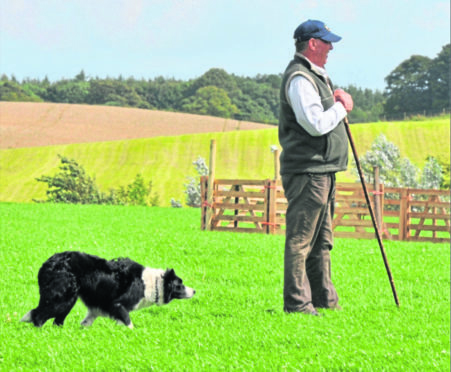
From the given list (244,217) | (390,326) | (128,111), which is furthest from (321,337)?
(128,111)

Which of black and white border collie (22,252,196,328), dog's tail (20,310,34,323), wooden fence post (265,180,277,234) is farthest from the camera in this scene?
wooden fence post (265,180,277,234)

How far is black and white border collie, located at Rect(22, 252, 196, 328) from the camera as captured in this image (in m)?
4.38

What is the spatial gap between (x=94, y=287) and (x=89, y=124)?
4833 centimetres

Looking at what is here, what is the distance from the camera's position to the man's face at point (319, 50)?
16.9ft

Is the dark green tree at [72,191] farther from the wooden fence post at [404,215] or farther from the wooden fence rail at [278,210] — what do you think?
the wooden fence post at [404,215]

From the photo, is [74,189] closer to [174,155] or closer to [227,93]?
[227,93]

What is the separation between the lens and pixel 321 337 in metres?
4.75

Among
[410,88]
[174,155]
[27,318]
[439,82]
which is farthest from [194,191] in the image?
[410,88]

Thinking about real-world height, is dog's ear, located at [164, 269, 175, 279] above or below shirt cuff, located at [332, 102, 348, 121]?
below

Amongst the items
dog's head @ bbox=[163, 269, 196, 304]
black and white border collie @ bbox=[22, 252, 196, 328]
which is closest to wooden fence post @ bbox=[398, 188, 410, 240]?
dog's head @ bbox=[163, 269, 196, 304]

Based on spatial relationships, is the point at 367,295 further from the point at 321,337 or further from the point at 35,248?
the point at 35,248

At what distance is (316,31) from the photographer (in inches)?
200

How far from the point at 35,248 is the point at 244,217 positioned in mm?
6918

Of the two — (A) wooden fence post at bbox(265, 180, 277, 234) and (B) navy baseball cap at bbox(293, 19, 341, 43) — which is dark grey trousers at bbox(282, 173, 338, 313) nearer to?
(B) navy baseball cap at bbox(293, 19, 341, 43)
